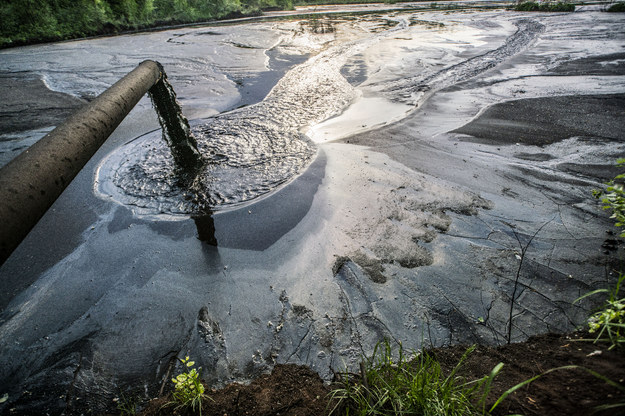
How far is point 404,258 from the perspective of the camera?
9.82ft

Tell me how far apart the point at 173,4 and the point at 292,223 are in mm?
24017

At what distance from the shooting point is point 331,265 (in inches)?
118

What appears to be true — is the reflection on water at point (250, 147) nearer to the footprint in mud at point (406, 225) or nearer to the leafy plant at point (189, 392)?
the footprint in mud at point (406, 225)

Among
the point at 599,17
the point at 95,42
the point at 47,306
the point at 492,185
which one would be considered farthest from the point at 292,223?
the point at 599,17

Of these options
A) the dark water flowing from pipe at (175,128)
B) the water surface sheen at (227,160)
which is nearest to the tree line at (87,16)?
the water surface sheen at (227,160)

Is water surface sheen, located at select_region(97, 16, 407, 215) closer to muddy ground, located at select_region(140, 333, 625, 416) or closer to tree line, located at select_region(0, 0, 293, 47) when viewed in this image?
muddy ground, located at select_region(140, 333, 625, 416)

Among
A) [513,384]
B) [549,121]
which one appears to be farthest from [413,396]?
[549,121]

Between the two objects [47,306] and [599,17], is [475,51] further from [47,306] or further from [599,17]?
[47,306]

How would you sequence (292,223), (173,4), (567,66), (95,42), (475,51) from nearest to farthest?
1. (292,223)
2. (567,66)
3. (475,51)
4. (95,42)
5. (173,4)

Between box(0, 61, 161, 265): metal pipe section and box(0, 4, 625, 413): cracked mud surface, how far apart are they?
1338mm

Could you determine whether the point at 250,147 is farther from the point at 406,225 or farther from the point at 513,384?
the point at 513,384

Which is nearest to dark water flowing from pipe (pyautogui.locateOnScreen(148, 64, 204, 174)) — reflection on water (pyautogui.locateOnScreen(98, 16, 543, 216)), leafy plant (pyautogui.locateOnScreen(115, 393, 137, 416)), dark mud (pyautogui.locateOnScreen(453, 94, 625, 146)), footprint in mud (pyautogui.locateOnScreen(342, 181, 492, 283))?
reflection on water (pyautogui.locateOnScreen(98, 16, 543, 216))

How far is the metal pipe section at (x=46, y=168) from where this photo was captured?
1355mm

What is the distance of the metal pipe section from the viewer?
136 cm
